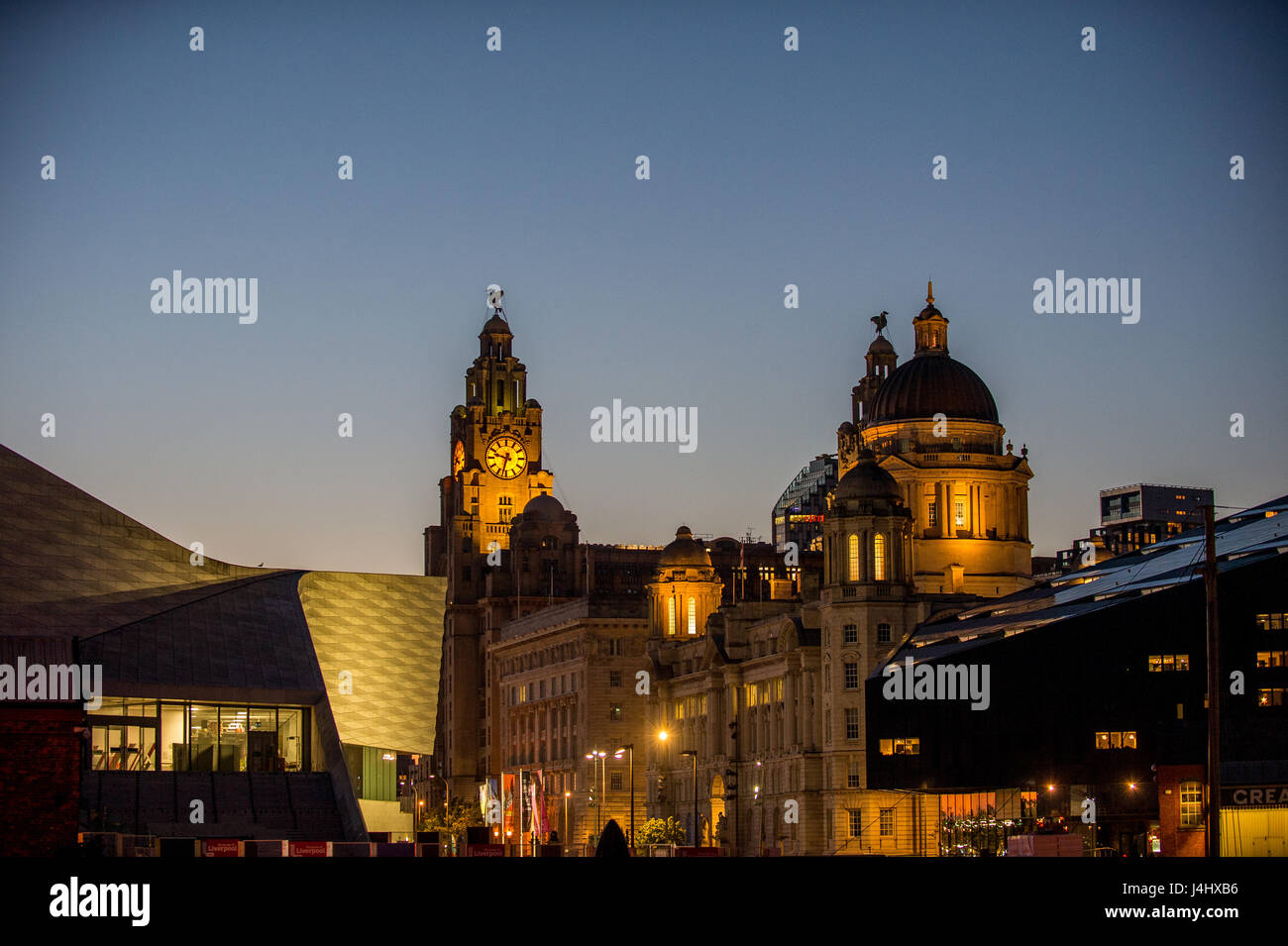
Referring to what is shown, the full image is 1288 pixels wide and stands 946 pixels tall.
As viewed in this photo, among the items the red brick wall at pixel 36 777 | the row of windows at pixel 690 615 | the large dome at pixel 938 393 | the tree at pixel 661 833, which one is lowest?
the tree at pixel 661 833

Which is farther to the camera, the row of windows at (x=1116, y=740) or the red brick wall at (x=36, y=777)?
the row of windows at (x=1116, y=740)

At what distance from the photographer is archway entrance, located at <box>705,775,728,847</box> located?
16525 centimetres

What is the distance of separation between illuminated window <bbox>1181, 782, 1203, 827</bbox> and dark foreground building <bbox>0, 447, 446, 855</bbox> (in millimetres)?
44195

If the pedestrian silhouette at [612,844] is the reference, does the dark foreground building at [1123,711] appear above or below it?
above

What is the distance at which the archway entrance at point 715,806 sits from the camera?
165m

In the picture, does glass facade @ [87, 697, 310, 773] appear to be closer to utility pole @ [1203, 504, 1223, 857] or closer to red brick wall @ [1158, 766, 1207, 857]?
red brick wall @ [1158, 766, 1207, 857]

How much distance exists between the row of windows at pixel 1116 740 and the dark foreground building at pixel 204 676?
4086cm

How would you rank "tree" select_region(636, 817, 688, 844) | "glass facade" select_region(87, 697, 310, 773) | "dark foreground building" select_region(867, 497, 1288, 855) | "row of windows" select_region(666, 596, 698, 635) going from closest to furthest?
"dark foreground building" select_region(867, 497, 1288, 855) < "glass facade" select_region(87, 697, 310, 773) < "tree" select_region(636, 817, 688, 844) < "row of windows" select_region(666, 596, 698, 635)

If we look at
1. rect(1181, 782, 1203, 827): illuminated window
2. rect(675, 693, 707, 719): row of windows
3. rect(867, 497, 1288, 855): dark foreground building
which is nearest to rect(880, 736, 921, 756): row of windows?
rect(867, 497, 1288, 855): dark foreground building

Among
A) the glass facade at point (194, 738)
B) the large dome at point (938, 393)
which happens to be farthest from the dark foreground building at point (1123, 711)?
the glass facade at point (194, 738)

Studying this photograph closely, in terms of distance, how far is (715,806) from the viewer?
16775 centimetres

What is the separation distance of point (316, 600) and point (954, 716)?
48.0 meters

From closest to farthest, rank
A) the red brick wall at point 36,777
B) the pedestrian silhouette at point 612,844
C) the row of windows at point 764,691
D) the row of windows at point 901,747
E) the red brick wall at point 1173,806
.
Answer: the pedestrian silhouette at point 612,844 < the red brick wall at point 36,777 < the red brick wall at point 1173,806 < the row of windows at point 901,747 < the row of windows at point 764,691

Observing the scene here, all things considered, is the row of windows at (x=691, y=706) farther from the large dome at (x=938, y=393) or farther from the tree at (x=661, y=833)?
the large dome at (x=938, y=393)
